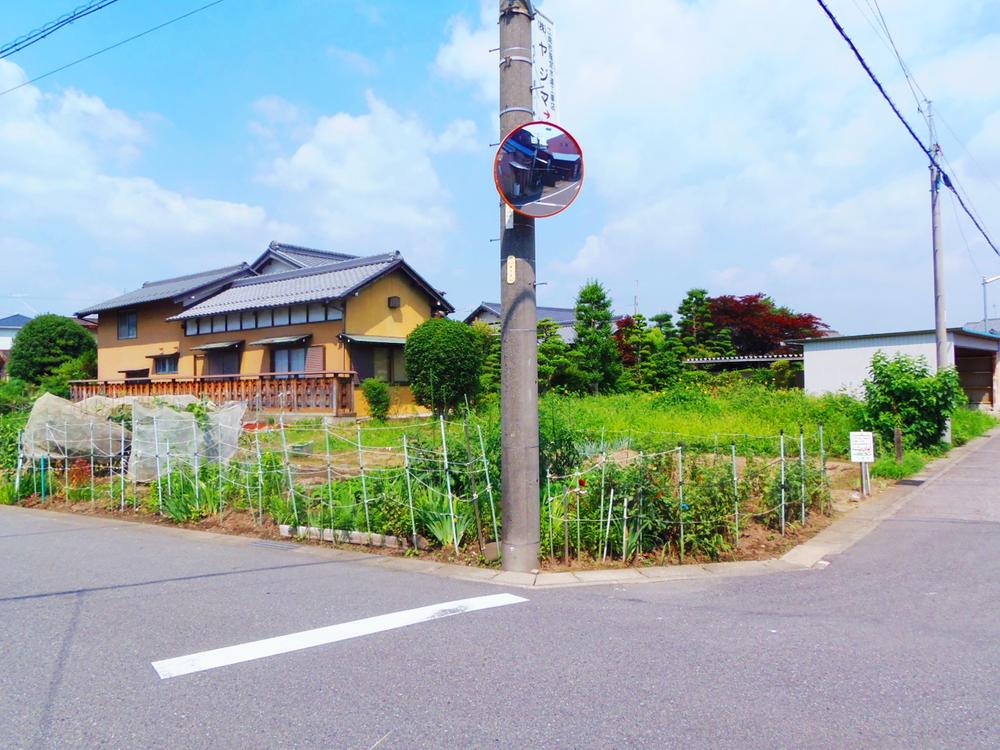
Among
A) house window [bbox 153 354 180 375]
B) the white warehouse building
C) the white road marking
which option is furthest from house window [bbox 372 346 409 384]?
the white road marking

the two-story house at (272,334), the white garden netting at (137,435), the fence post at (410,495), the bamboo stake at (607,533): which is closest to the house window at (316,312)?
the two-story house at (272,334)

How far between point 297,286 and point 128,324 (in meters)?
9.16

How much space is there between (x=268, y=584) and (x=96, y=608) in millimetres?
1319

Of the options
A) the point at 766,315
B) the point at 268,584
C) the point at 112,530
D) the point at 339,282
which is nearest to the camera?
the point at 268,584

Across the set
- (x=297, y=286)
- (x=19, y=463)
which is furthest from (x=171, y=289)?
(x=19, y=463)

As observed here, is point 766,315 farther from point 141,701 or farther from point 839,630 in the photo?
point 141,701

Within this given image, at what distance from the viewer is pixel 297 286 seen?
25406 mm

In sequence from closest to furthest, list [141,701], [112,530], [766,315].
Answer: [141,701] → [112,530] → [766,315]

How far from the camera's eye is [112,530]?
31.4ft

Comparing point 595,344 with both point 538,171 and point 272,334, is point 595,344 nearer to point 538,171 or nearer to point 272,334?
Result: point 272,334

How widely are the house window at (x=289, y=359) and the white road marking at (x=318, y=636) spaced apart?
19050 millimetres

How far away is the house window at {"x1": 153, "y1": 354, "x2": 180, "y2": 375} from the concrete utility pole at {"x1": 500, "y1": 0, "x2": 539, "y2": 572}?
2369cm

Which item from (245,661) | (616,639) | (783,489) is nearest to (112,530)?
(245,661)

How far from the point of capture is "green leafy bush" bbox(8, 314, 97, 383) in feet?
98.5
